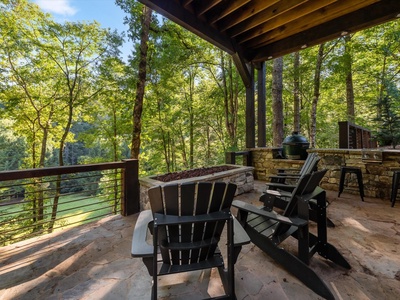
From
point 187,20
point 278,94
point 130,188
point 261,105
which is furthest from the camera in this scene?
point 278,94

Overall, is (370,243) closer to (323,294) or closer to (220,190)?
(323,294)

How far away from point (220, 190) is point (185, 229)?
33 cm

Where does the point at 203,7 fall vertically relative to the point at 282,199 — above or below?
above

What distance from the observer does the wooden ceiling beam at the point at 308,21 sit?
10.2 ft

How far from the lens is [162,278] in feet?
5.07

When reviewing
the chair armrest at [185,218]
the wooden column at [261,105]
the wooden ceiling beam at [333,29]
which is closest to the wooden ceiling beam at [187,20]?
the wooden ceiling beam at [333,29]

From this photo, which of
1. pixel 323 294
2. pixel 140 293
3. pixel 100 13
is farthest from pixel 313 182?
pixel 100 13

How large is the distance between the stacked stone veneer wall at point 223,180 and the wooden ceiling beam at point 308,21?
290 cm

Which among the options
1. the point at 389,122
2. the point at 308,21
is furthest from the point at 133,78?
the point at 389,122

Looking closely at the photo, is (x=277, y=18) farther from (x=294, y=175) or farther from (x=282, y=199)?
(x=282, y=199)

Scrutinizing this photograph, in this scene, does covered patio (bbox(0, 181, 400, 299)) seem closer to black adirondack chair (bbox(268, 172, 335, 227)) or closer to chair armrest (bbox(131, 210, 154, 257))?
black adirondack chair (bbox(268, 172, 335, 227))

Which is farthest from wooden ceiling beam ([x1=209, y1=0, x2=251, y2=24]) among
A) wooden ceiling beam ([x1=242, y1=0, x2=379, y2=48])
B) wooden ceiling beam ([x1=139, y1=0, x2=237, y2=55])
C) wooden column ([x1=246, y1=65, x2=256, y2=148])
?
wooden column ([x1=246, y1=65, x2=256, y2=148])

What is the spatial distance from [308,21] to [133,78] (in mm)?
4543

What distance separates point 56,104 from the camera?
7324 mm
